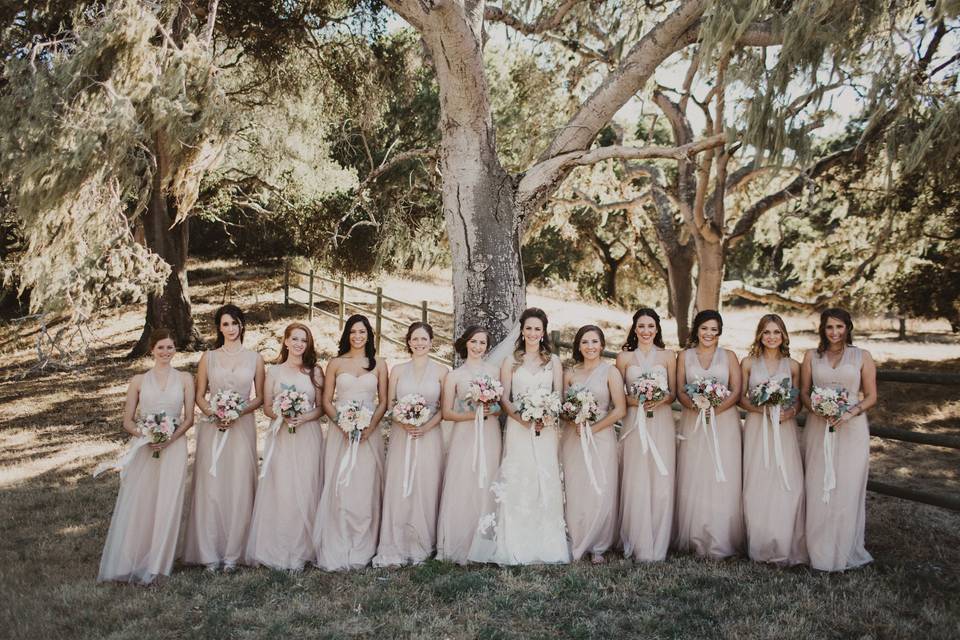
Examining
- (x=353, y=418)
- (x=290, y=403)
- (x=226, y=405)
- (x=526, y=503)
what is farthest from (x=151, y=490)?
(x=526, y=503)

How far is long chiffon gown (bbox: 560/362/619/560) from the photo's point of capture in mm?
5434

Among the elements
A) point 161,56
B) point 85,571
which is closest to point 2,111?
point 161,56

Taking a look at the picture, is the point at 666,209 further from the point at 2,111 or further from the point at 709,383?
the point at 2,111

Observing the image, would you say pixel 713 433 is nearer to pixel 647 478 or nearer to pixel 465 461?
pixel 647 478

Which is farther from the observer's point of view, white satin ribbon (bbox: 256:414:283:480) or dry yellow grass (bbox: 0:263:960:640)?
white satin ribbon (bbox: 256:414:283:480)

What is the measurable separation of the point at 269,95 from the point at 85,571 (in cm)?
992

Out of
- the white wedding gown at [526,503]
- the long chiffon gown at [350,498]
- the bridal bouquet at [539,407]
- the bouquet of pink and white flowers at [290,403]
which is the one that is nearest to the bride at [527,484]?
the white wedding gown at [526,503]

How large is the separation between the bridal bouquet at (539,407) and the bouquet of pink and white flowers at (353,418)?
3.71 feet

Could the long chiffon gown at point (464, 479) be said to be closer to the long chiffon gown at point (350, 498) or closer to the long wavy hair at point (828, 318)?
the long chiffon gown at point (350, 498)

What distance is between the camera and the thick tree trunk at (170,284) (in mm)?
13984

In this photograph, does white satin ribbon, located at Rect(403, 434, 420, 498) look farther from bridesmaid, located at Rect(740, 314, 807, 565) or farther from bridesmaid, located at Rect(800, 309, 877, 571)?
bridesmaid, located at Rect(800, 309, 877, 571)

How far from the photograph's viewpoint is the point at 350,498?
5441mm

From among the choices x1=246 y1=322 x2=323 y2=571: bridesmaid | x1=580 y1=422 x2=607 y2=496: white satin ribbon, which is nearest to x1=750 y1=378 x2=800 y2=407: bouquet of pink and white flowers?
x1=580 y1=422 x2=607 y2=496: white satin ribbon

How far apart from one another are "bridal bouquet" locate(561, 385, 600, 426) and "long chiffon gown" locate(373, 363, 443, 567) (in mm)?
1006
